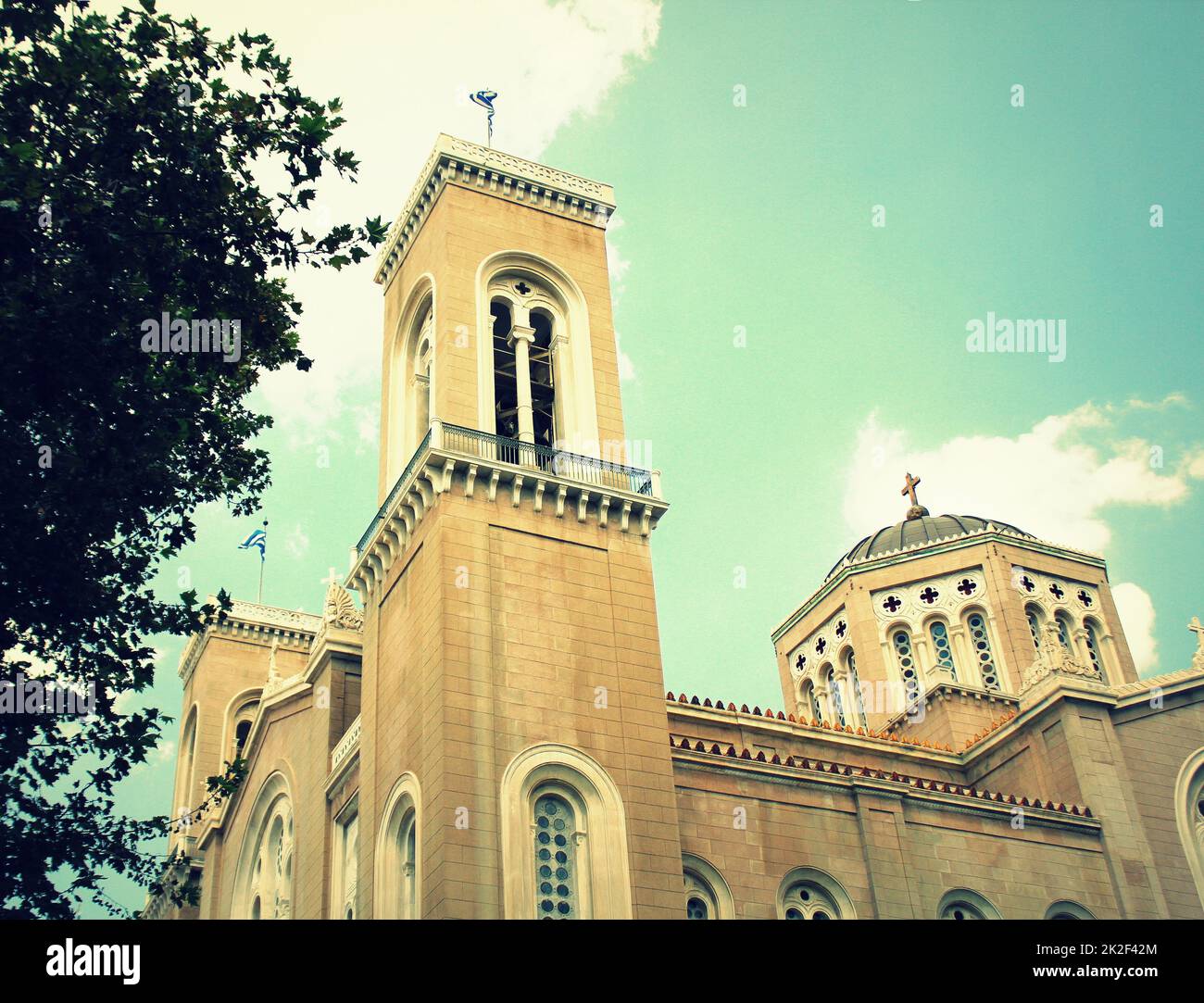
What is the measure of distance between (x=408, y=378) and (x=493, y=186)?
177 inches

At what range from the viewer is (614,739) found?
72.6 ft

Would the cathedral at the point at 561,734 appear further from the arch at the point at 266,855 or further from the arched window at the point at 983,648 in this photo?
the arched window at the point at 983,648

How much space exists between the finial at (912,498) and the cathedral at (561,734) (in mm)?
7307

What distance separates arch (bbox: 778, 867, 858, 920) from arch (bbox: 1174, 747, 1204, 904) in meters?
8.56

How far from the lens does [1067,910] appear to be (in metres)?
26.1

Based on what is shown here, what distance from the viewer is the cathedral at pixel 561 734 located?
2123 centimetres

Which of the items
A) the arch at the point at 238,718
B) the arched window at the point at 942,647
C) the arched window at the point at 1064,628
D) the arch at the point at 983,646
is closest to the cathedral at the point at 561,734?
the arch at the point at 983,646

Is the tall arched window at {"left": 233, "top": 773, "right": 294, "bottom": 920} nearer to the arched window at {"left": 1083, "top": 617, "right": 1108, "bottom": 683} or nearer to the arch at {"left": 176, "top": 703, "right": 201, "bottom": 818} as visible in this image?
the arch at {"left": 176, "top": 703, "right": 201, "bottom": 818}

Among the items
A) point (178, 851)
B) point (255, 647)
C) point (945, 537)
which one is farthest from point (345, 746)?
point (945, 537)

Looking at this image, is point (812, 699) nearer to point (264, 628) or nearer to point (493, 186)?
point (264, 628)

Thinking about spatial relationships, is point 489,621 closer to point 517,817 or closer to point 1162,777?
point 517,817

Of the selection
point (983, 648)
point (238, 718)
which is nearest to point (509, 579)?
point (983, 648)

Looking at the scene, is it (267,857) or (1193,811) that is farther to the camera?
(267,857)
